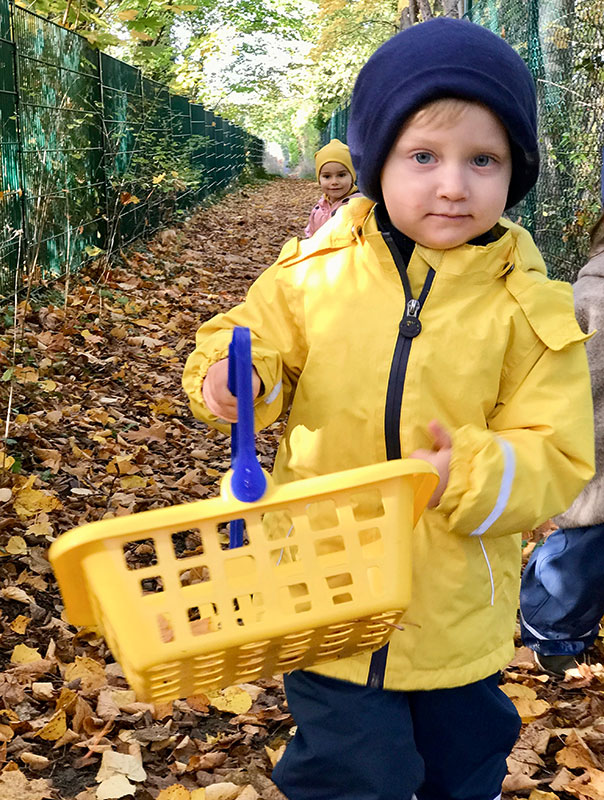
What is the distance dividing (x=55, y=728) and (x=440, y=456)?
1830 mm

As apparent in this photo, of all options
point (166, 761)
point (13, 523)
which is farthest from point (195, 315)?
point (166, 761)

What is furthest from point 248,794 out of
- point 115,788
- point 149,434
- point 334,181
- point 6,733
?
point 334,181

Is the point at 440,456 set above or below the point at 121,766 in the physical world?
above

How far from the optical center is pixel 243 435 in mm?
1363

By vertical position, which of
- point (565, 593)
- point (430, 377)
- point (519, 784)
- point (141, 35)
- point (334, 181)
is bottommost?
point (519, 784)

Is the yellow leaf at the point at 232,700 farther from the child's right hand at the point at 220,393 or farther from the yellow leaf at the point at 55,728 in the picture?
the child's right hand at the point at 220,393

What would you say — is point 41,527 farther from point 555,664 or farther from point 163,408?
point 555,664

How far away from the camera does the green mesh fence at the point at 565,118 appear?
522 cm

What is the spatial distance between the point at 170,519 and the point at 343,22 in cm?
2670

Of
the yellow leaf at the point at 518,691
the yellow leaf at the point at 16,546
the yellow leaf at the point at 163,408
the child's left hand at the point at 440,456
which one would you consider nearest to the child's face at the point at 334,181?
the yellow leaf at the point at 163,408

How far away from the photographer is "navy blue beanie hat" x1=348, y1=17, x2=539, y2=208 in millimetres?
1675

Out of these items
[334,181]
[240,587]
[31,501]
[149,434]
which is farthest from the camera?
[334,181]

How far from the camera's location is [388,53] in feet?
5.85

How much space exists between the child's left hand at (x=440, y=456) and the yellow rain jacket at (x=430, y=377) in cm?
14
